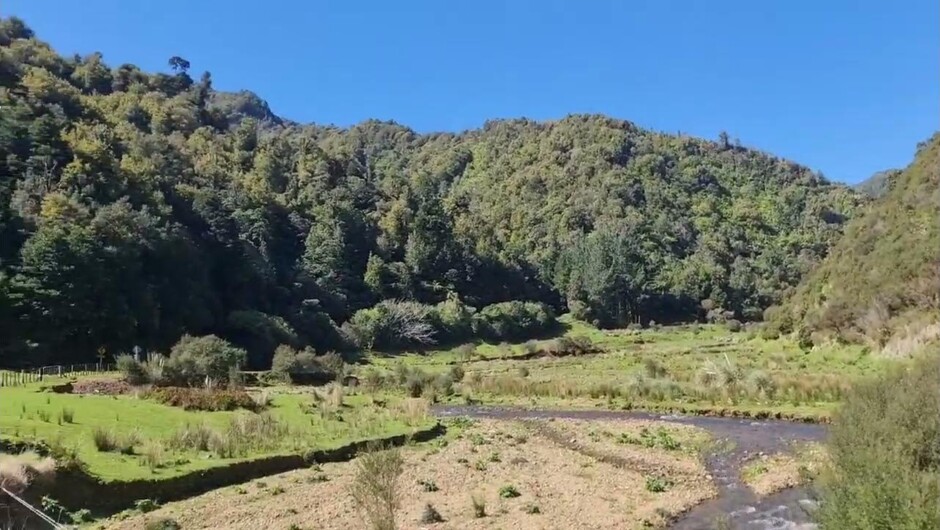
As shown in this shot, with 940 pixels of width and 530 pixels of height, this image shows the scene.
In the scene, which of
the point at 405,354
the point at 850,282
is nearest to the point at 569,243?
the point at 405,354

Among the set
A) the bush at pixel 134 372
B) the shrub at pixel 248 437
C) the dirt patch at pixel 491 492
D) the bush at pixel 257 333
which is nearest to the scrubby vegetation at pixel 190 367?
the bush at pixel 134 372

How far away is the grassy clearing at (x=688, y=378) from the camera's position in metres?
38.7

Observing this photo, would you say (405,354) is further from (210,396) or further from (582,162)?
(582,162)

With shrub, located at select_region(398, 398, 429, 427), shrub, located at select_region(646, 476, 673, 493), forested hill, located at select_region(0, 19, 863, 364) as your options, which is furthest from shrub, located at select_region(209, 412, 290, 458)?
forested hill, located at select_region(0, 19, 863, 364)

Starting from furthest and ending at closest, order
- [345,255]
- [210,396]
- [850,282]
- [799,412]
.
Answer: [345,255] < [850,282] < [799,412] < [210,396]

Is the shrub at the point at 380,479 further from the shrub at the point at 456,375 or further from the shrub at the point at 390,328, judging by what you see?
the shrub at the point at 390,328

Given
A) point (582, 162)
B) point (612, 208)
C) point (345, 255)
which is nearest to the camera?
point (345, 255)

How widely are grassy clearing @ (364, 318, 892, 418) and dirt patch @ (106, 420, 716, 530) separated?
1408 cm

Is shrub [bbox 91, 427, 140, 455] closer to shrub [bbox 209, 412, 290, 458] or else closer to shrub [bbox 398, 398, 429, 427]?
shrub [bbox 209, 412, 290, 458]

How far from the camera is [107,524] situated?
16.8 metres

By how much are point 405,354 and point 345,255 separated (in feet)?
95.1

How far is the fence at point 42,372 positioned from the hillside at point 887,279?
159 ft

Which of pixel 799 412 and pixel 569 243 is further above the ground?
pixel 569 243

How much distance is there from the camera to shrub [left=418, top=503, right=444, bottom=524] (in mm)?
17719
